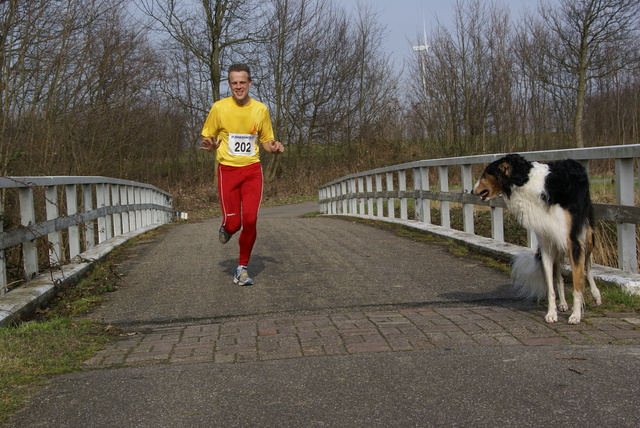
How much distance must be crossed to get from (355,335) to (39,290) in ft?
10.4

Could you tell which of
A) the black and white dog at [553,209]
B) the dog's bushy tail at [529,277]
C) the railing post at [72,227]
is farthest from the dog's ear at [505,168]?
the railing post at [72,227]

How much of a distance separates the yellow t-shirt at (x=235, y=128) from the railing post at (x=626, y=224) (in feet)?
11.7

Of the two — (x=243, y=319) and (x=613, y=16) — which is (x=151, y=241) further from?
(x=613, y=16)

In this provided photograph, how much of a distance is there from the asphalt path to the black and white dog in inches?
15.8

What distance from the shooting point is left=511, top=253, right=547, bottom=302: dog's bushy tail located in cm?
533

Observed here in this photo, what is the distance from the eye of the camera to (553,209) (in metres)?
4.85

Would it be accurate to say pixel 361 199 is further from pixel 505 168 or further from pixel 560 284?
pixel 505 168

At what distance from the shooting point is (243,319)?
17.8 ft

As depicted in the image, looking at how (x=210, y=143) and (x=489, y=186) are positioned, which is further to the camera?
(x=210, y=143)

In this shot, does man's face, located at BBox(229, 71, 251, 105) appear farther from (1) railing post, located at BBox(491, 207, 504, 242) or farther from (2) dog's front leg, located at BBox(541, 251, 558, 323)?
(1) railing post, located at BBox(491, 207, 504, 242)

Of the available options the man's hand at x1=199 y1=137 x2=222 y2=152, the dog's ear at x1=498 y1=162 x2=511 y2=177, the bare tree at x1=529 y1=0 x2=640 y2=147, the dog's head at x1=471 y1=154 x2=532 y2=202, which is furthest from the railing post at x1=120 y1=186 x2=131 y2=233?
the bare tree at x1=529 y1=0 x2=640 y2=147

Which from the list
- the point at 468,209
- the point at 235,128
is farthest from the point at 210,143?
the point at 468,209

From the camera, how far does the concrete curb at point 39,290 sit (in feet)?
17.5

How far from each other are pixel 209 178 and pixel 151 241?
88.6ft
